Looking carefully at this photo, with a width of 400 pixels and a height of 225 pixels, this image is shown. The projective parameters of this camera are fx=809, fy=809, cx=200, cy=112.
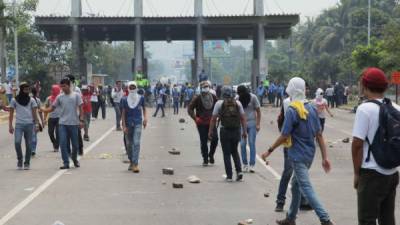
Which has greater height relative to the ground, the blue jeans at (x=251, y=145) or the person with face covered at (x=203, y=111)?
the person with face covered at (x=203, y=111)

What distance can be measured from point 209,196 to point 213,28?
5003 centimetres

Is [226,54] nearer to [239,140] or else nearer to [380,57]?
[380,57]

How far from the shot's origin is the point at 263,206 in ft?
36.4

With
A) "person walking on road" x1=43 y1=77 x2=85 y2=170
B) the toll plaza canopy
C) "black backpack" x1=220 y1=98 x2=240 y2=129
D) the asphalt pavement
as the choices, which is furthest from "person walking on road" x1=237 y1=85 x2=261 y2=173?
the toll plaza canopy

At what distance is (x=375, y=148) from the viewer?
6414 millimetres

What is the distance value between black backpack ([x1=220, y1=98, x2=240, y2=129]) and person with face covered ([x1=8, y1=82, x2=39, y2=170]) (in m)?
4.17

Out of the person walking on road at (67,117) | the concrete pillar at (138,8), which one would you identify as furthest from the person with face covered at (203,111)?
the concrete pillar at (138,8)

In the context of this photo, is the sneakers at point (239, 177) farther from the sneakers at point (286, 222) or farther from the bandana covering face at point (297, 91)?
the bandana covering face at point (297, 91)

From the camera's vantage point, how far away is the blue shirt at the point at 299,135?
9.09 meters

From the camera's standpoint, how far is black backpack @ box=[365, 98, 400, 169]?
6312 mm

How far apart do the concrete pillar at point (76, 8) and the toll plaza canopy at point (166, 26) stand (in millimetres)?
1027

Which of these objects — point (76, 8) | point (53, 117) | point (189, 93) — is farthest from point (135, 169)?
point (76, 8)

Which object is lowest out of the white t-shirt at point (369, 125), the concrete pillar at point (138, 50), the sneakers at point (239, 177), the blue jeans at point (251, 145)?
the sneakers at point (239, 177)

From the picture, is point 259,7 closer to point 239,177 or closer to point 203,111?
point 203,111
